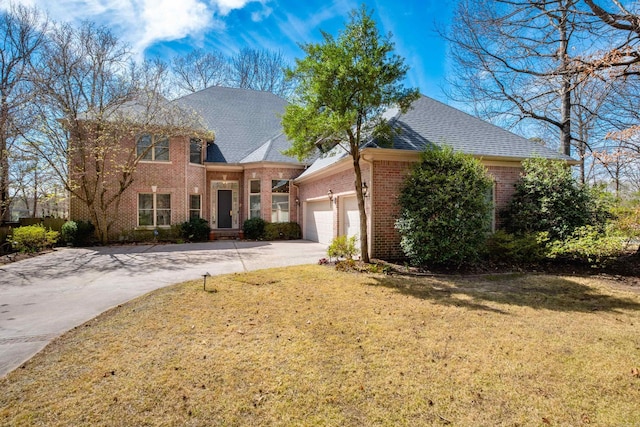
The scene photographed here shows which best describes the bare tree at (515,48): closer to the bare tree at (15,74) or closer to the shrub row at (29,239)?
the bare tree at (15,74)

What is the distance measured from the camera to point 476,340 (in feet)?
13.0

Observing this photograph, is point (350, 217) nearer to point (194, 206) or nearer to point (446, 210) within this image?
point (446, 210)

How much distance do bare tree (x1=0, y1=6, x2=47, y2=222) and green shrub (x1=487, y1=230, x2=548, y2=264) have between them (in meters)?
16.5

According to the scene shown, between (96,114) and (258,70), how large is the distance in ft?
58.8

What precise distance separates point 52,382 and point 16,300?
393 cm

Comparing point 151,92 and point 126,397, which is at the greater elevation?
point 151,92

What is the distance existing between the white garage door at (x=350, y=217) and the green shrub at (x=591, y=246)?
525 cm

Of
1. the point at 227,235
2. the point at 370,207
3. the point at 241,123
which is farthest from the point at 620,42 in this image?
the point at 241,123

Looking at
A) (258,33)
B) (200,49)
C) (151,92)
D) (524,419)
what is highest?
(200,49)

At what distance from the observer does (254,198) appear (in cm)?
1697

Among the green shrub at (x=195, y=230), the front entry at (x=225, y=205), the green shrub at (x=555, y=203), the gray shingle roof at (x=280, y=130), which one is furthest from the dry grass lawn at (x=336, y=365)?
the front entry at (x=225, y=205)

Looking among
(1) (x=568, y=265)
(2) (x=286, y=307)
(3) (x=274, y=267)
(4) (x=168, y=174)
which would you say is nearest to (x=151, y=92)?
(4) (x=168, y=174)

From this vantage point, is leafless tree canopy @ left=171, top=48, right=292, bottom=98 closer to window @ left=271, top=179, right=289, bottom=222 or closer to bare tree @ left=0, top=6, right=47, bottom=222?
bare tree @ left=0, top=6, right=47, bottom=222

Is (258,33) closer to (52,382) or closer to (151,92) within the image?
(151,92)
